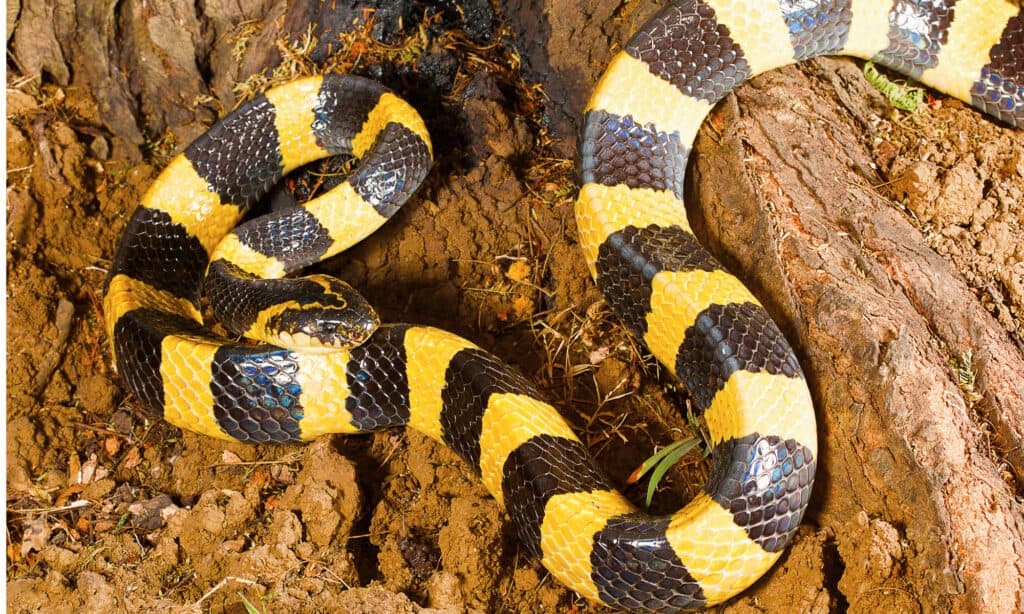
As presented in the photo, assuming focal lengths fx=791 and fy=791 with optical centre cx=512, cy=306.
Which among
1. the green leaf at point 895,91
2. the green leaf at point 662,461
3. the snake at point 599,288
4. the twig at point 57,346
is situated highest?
Result: the green leaf at point 895,91

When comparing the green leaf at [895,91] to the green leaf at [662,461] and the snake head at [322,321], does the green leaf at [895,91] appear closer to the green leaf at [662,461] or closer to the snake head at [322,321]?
the green leaf at [662,461]

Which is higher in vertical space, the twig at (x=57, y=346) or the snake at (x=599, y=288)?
the snake at (x=599, y=288)

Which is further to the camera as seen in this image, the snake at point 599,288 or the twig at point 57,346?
the twig at point 57,346

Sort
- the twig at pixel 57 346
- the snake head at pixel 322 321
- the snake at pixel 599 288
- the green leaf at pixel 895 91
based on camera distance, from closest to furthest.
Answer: the snake at pixel 599 288, the snake head at pixel 322 321, the twig at pixel 57 346, the green leaf at pixel 895 91

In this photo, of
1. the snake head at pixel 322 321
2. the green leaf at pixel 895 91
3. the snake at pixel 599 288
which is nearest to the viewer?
the snake at pixel 599 288

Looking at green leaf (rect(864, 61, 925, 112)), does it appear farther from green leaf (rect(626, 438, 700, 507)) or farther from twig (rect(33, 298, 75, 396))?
twig (rect(33, 298, 75, 396))

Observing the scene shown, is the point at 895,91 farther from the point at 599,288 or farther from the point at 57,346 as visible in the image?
the point at 57,346

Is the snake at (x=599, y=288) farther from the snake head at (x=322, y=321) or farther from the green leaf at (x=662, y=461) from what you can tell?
the green leaf at (x=662, y=461)

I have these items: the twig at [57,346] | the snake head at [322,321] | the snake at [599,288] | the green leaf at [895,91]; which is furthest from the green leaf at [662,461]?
the twig at [57,346]
